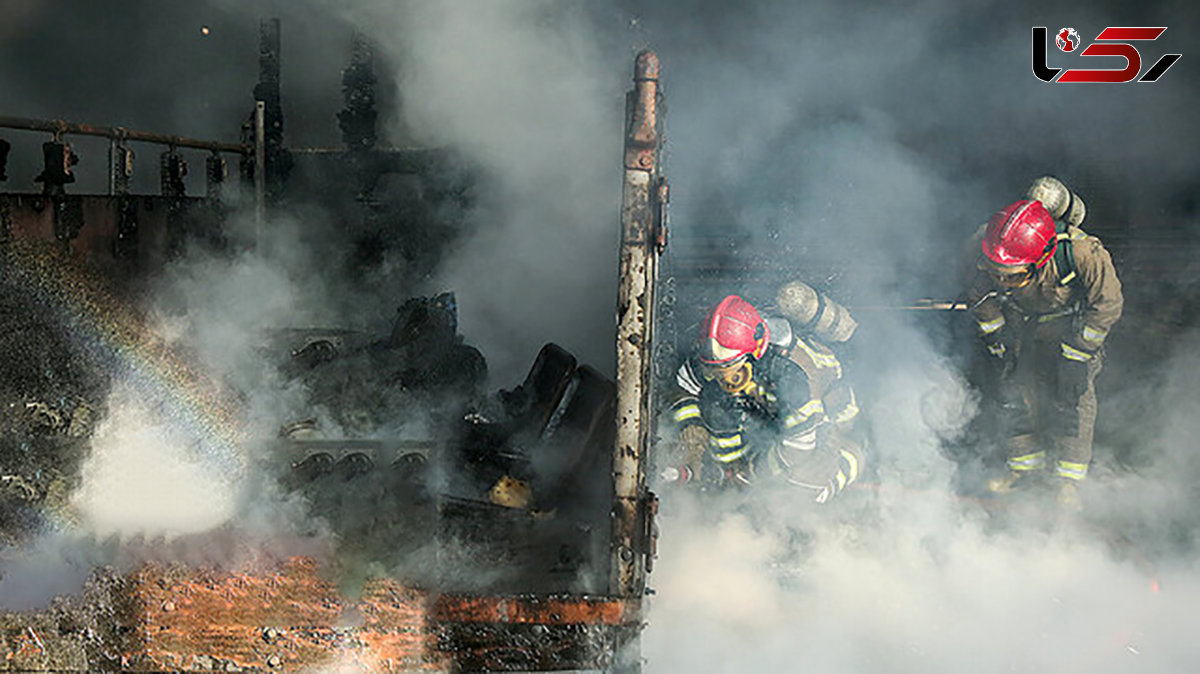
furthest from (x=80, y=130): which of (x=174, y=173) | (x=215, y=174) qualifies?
(x=215, y=174)

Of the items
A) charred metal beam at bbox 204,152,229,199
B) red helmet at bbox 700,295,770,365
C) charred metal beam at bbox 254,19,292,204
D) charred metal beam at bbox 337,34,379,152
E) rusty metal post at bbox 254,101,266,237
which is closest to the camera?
red helmet at bbox 700,295,770,365

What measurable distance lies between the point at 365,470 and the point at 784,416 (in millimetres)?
2116

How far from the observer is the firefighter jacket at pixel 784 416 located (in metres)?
4.54

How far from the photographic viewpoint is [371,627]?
3006 millimetres

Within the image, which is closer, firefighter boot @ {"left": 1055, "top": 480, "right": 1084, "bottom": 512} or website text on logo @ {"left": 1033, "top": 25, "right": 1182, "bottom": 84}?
firefighter boot @ {"left": 1055, "top": 480, "right": 1084, "bottom": 512}

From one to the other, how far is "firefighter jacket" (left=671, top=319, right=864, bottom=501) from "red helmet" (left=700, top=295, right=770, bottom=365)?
19 cm

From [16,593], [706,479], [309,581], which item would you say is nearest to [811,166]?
[706,479]

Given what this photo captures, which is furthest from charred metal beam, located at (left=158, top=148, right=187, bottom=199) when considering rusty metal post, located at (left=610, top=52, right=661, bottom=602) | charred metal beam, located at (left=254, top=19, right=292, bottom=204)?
charred metal beam, located at (left=254, top=19, right=292, bottom=204)

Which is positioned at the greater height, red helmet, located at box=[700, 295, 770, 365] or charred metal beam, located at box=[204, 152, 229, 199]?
charred metal beam, located at box=[204, 152, 229, 199]

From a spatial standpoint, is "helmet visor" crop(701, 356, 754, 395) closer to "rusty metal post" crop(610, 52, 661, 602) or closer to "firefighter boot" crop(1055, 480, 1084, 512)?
"rusty metal post" crop(610, 52, 661, 602)

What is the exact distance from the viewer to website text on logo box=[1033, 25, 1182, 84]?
8695 mm

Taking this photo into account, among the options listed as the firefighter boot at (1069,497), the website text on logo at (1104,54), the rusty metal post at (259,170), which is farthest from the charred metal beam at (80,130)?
the website text on logo at (1104,54)

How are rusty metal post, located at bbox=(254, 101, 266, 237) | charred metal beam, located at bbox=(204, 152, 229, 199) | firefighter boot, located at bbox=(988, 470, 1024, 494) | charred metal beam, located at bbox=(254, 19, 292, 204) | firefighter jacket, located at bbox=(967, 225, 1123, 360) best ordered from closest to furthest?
firefighter jacket, located at bbox=(967, 225, 1123, 360) < firefighter boot, located at bbox=(988, 470, 1024, 494) < charred metal beam, located at bbox=(204, 152, 229, 199) < rusty metal post, located at bbox=(254, 101, 266, 237) < charred metal beam, located at bbox=(254, 19, 292, 204)

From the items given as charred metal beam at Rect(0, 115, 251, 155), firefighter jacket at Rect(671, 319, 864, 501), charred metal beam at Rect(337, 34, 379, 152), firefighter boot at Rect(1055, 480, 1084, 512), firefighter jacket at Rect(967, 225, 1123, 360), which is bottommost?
firefighter boot at Rect(1055, 480, 1084, 512)
